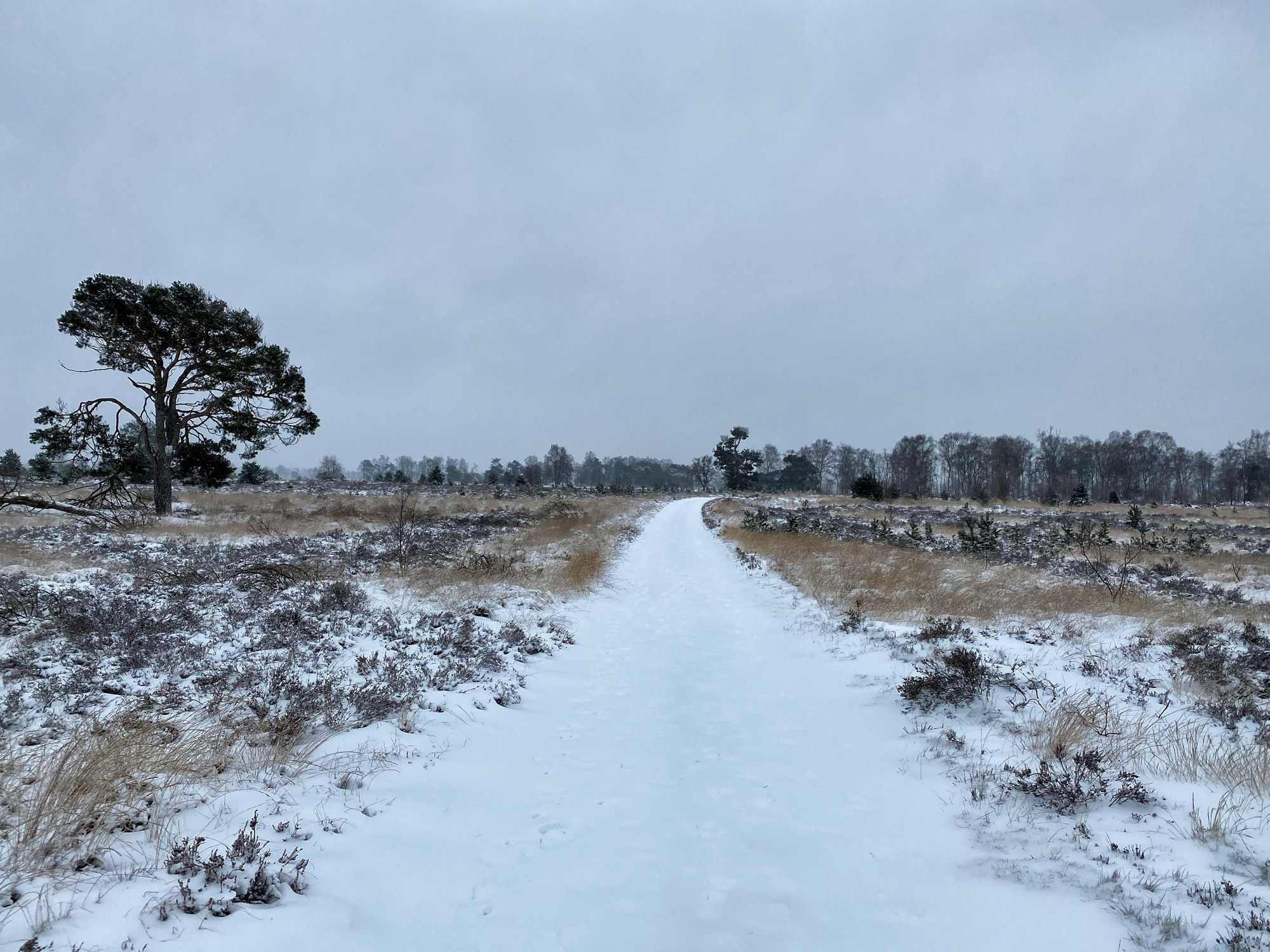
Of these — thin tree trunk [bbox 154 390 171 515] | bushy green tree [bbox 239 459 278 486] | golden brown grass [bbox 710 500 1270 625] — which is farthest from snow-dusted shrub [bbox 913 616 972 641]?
bushy green tree [bbox 239 459 278 486]

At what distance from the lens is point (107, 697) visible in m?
5.00

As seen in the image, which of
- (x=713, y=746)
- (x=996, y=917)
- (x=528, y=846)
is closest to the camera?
(x=996, y=917)

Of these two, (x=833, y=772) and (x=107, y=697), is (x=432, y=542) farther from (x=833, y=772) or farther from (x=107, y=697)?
(x=833, y=772)

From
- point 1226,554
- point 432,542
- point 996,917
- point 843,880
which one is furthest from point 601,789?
point 1226,554

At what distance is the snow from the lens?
2.86 m

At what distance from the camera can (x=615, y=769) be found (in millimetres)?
4789

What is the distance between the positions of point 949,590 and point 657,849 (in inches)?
408

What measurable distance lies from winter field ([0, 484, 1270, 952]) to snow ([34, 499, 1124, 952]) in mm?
23

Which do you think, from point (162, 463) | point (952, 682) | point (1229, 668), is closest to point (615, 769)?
point (952, 682)

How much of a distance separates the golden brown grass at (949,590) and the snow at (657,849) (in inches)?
191

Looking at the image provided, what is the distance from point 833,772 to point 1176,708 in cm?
401

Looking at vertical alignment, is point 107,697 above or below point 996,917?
above

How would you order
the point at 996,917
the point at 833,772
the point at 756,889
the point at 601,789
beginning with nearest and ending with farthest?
1. the point at 996,917
2. the point at 756,889
3. the point at 601,789
4. the point at 833,772

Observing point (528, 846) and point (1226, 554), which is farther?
point (1226, 554)
